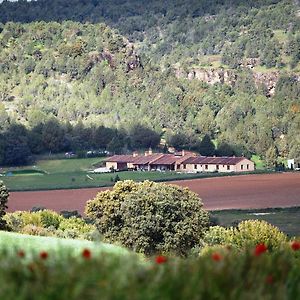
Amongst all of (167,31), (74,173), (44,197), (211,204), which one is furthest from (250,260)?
(167,31)

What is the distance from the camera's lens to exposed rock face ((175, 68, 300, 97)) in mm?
128625

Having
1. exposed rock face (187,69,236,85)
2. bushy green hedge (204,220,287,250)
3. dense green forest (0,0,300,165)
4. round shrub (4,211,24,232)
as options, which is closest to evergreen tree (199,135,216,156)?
dense green forest (0,0,300,165)

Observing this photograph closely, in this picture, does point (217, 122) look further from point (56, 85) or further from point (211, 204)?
point (211, 204)

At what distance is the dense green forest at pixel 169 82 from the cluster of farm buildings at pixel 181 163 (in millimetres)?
5364

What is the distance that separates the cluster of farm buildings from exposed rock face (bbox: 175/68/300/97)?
118 feet

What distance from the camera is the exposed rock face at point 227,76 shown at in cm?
12862

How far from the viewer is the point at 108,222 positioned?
31.2 metres

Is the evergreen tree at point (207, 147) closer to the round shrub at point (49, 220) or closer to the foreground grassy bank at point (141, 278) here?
the round shrub at point (49, 220)

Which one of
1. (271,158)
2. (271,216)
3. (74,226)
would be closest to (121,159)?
(271,158)

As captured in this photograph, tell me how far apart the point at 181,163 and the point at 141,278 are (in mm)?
88966

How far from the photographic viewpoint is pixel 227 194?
7156 cm

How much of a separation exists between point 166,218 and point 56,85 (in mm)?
93367

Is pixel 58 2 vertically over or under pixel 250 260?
over

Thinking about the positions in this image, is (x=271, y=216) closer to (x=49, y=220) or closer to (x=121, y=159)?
(x=49, y=220)
